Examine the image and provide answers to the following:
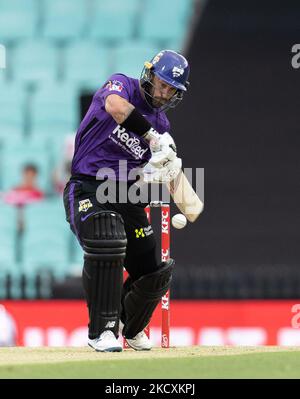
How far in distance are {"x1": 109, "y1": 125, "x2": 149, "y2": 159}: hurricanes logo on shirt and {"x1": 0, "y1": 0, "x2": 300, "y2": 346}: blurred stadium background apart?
19.3 ft

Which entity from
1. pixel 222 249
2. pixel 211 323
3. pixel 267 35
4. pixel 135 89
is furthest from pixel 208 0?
pixel 135 89

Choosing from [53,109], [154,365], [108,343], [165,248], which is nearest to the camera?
[154,365]

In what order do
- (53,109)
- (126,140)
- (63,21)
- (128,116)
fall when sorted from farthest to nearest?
(63,21) < (53,109) < (126,140) < (128,116)

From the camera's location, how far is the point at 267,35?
14070 millimetres

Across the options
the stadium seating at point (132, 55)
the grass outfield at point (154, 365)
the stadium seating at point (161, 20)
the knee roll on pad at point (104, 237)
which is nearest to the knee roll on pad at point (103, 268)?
the knee roll on pad at point (104, 237)

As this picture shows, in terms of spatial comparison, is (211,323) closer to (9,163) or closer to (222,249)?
Answer: (222,249)

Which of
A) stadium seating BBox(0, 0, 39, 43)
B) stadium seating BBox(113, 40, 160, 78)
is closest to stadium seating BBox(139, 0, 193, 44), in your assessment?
stadium seating BBox(113, 40, 160, 78)

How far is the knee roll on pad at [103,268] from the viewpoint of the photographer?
6.64 m

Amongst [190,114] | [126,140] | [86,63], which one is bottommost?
[126,140]

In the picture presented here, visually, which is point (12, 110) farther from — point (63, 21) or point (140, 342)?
point (140, 342)

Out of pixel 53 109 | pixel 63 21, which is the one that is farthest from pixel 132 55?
pixel 53 109

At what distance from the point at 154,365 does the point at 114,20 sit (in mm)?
9196

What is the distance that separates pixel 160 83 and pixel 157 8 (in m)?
8.01

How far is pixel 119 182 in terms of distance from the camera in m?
6.89
